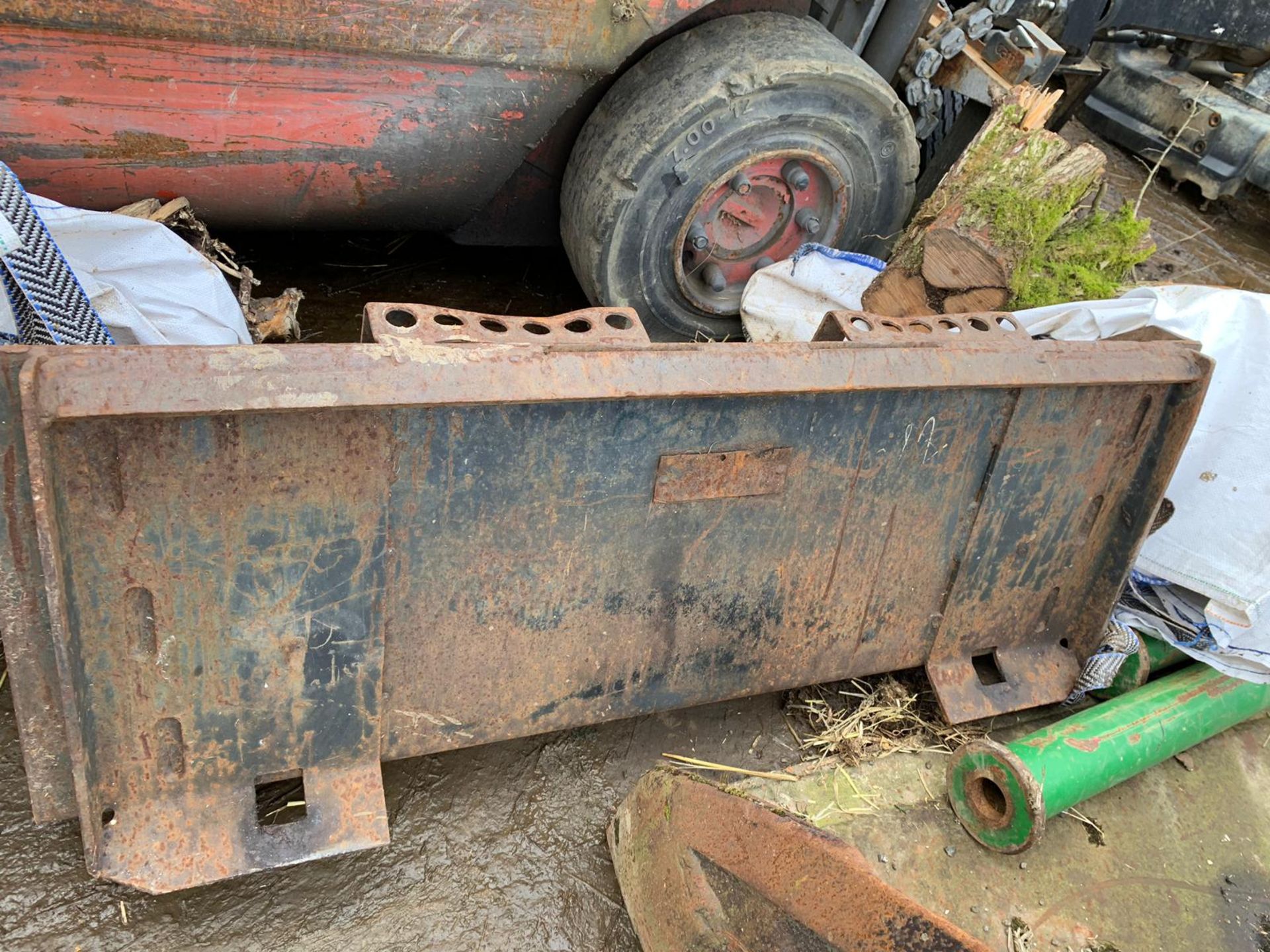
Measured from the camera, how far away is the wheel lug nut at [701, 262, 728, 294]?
3.49 meters

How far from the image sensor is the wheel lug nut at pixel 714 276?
11.5ft

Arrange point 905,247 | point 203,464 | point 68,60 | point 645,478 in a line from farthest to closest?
1. point 905,247
2. point 68,60
3. point 645,478
4. point 203,464

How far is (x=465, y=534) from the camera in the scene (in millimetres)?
1824

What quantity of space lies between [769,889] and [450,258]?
3.11m

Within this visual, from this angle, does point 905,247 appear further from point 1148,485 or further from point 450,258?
point 450,258

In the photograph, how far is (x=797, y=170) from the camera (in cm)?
328

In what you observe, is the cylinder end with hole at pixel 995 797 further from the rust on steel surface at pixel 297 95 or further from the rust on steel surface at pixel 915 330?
the rust on steel surface at pixel 297 95

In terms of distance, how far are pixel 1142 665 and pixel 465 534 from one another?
2.04 m

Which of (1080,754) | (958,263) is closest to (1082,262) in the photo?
(958,263)

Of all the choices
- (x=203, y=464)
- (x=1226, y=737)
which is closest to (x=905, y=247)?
(x=1226, y=737)

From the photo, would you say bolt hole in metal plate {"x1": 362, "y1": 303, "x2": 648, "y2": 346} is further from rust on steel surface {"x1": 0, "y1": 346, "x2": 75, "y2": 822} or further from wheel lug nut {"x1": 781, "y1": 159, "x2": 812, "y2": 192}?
wheel lug nut {"x1": 781, "y1": 159, "x2": 812, "y2": 192}

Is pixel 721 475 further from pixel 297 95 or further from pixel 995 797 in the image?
pixel 297 95

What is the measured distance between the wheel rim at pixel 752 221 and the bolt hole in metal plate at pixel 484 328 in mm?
1469

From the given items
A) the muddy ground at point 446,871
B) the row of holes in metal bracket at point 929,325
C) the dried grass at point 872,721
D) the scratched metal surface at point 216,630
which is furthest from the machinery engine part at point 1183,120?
the scratched metal surface at point 216,630
